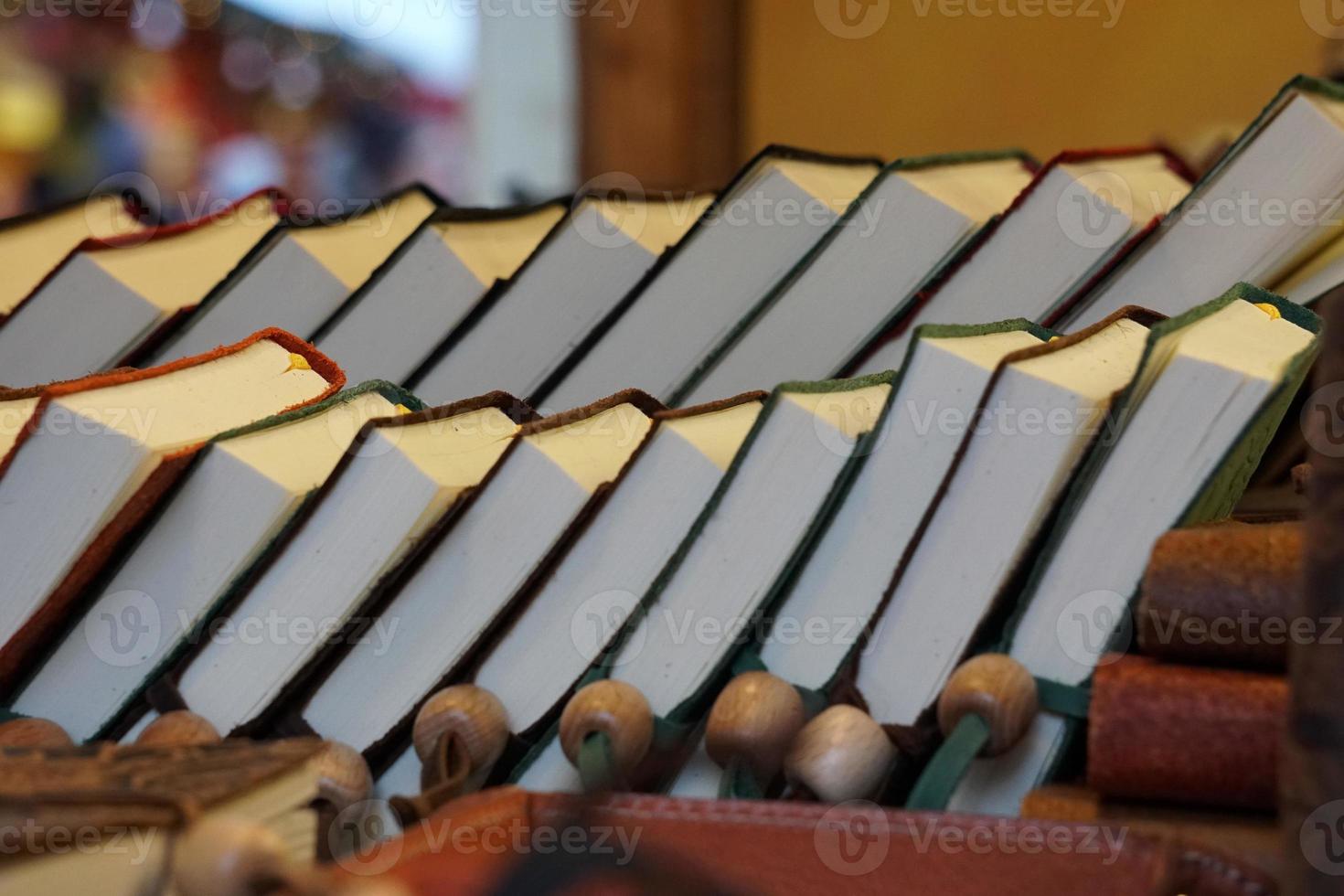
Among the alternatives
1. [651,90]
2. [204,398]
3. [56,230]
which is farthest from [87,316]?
[651,90]

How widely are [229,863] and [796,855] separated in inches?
9.7

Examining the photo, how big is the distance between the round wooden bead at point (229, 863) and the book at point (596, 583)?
0.96 ft

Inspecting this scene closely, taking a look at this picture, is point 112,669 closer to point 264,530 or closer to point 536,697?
point 264,530

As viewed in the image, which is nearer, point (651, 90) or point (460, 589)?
point (460, 589)

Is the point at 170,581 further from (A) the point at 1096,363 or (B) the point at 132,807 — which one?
(A) the point at 1096,363

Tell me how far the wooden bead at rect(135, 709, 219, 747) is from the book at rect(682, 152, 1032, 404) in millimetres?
493

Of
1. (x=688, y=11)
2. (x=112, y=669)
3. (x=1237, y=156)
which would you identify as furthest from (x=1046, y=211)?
(x=688, y=11)

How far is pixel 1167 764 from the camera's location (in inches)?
25.3

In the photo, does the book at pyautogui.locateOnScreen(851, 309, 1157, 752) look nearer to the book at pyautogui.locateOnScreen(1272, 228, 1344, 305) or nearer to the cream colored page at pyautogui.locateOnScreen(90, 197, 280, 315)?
the book at pyautogui.locateOnScreen(1272, 228, 1344, 305)

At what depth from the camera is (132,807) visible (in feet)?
1.79

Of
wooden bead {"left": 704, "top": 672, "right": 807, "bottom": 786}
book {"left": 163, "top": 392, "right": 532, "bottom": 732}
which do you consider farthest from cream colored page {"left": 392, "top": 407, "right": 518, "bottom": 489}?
wooden bead {"left": 704, "top": 672, "right": 807, "bottom": 786}

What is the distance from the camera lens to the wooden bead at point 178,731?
0.78 m

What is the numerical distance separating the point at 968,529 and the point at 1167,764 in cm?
18

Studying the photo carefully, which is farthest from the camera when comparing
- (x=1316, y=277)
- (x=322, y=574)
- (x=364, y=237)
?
(x=364, y=237)
